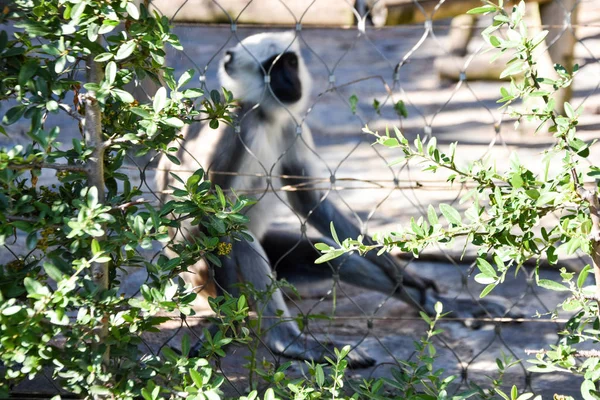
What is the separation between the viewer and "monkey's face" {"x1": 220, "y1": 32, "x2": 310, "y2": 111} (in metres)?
1.47

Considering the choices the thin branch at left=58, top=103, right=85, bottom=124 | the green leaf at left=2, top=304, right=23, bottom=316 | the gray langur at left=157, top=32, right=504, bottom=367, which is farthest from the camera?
the gray langur at left=157, top=32, right=504, bottom=367

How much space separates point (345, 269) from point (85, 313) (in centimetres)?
83

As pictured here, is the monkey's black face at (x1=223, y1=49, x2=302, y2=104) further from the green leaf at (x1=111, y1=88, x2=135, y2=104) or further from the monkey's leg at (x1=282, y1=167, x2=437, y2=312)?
the green leaf at (x1=111, y1=88, x2=135, y2=104)

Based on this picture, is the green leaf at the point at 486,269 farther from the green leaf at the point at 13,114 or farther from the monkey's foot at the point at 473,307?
the monkey's foot at the point at 473,307

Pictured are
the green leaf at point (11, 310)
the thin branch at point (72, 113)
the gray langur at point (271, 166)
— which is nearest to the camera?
the green leaf at point (11, 310)

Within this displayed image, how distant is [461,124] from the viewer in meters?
1.64

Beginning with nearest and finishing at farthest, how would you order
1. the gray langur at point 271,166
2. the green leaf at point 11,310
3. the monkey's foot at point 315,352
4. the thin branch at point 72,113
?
the green leaf at point 11,310 → the thin branch at point 72,113 → the monkey's foot at point 315,352 → the gray langur at point 271,166

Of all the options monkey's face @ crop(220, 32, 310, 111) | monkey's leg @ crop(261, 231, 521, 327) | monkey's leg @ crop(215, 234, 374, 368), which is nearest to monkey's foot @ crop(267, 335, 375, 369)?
monkey's leg @ crop(215, 234, 374, 368)

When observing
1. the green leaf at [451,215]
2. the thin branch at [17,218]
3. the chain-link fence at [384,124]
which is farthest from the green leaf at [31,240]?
the chain-link fence at [384,124]

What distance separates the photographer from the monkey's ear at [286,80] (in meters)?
1.51

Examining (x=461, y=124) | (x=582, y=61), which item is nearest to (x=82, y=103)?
(x=461, y=124)

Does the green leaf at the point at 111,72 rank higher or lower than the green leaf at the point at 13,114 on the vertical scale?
higher

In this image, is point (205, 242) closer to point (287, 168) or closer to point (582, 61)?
point (287, 168)

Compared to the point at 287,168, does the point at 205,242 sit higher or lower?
higher
